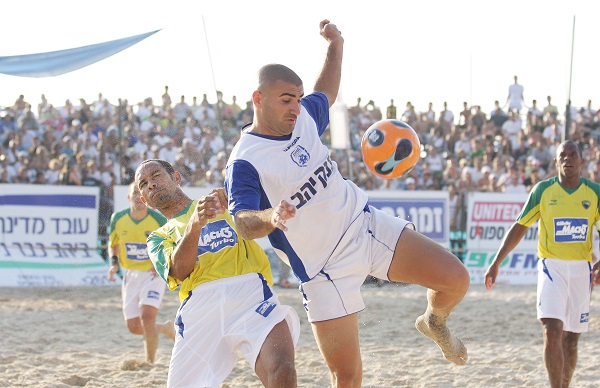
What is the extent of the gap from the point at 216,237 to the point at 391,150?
4.22 feet

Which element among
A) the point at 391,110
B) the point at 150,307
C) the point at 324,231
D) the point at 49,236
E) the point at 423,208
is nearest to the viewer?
the point at 324,231

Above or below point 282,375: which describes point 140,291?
below

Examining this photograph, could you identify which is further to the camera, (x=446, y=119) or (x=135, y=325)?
(x=446, y=119)

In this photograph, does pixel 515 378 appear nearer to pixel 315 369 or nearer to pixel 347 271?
pixel 315 369

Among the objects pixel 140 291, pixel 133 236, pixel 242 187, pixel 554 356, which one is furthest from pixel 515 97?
pixel 242 187

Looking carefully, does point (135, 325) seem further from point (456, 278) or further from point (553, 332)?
point (456, 278)

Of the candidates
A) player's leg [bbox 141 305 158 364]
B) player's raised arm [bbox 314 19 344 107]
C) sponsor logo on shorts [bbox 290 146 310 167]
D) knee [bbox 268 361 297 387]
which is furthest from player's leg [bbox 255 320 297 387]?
player's leg [bbox 141 305 158 364]

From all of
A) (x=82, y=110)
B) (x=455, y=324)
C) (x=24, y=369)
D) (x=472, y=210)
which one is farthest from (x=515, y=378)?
(x=82, y=110)

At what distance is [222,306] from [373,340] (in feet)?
16.9

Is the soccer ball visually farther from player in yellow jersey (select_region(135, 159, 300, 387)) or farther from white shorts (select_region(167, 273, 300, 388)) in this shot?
white shorts (select_region(167, 273, 300, 388))

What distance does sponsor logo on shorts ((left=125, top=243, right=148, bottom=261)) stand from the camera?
28.3 ft

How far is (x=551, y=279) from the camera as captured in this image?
6.54m

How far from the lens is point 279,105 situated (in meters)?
4.46

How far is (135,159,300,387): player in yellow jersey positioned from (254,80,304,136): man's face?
542mm
